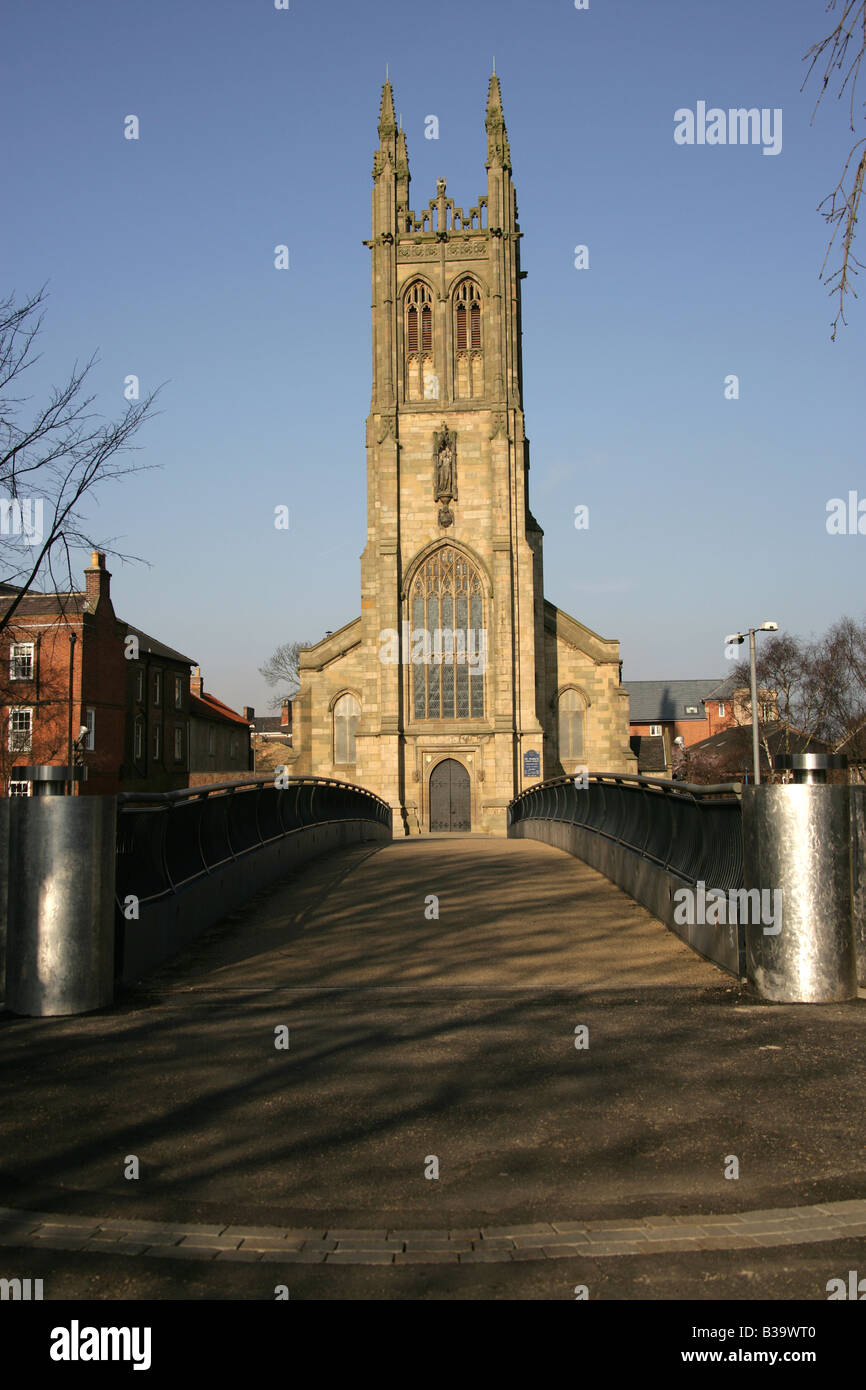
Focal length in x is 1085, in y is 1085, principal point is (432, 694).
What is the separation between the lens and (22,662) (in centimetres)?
4344

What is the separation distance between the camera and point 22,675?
43.7 meters

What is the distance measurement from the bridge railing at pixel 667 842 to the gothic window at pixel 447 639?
27.9 meters

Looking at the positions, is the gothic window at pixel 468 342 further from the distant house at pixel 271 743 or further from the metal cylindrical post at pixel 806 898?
the metal cylindrical post at pixel 806 898

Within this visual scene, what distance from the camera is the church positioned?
149 ft

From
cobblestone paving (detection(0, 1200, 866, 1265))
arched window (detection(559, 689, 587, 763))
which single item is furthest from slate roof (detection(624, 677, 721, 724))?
cobblestone paving (detection(0, 1200, 866, 1265))

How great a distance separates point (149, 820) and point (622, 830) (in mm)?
6607

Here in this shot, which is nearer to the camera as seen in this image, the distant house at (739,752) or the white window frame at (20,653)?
the white window frame at (20,653)

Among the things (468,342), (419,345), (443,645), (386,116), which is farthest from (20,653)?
(386,116)

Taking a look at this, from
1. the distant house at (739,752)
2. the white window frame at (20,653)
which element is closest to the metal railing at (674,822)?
the white window frame at (20,653)

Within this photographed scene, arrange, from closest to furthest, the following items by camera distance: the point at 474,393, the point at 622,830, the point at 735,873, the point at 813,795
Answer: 1. the point at 813,795
2. the point at 735,873
3. the point at 622,830
4. the point at 474,393

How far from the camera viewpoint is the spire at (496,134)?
4909 cm

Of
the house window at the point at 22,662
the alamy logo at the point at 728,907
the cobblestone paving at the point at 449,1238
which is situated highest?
the house window at the point at 22,662
